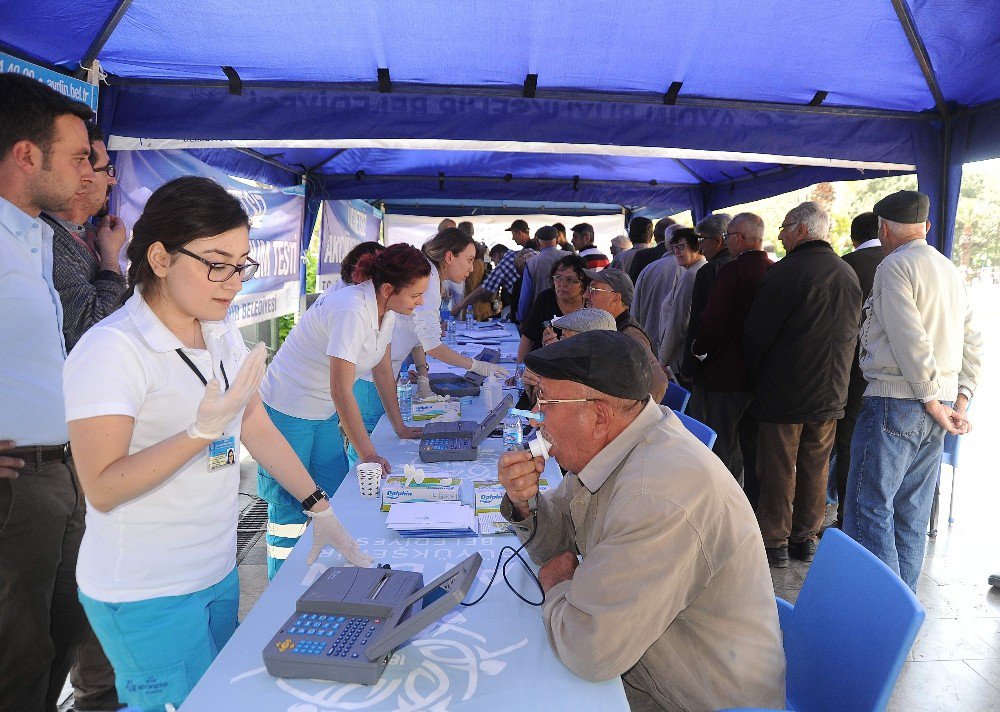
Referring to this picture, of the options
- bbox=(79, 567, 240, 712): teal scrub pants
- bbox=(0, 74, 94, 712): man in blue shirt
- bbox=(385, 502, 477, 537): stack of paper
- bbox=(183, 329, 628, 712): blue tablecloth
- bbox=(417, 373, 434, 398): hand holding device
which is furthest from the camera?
bbox=(417, 373, 434, 398): hand holding device

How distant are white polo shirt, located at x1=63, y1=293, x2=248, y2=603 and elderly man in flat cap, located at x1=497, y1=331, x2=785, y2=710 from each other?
62 cm

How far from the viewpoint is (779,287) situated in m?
3.12

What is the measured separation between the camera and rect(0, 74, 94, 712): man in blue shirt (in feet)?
4.86

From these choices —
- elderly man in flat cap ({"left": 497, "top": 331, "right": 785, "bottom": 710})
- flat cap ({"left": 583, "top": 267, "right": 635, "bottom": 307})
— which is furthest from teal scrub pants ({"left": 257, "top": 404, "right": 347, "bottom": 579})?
flat cap ({"left": 583, "top": 267, "right": 635, "bottom": 307})

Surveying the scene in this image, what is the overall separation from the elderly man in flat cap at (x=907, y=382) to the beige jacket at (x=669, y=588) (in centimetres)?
175

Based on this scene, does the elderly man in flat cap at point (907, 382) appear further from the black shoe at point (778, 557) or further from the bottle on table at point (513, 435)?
the bottle on table at point (513, 435)

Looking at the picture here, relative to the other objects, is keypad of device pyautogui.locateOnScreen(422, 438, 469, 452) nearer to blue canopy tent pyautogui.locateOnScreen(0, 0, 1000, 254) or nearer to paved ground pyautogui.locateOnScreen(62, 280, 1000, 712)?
paved ground pyautogui.locateOnScreen(62, 280, 1000, 712)

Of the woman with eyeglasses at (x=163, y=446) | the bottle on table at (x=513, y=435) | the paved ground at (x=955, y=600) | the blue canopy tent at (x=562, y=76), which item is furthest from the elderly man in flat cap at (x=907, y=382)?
the woman with eyeglasses at (x=163, y=446)

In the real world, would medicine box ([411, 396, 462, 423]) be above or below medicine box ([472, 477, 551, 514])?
above

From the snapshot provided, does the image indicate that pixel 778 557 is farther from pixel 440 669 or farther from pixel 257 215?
pixel 257 215

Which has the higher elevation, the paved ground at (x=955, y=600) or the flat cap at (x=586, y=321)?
the flat cap at (x=586, y=321)

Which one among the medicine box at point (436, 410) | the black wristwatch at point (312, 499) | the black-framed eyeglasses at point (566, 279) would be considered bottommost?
the medicine box at point (436, 410)

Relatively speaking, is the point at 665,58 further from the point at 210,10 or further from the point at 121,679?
the point at 121,679

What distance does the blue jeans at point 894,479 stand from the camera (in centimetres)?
264
